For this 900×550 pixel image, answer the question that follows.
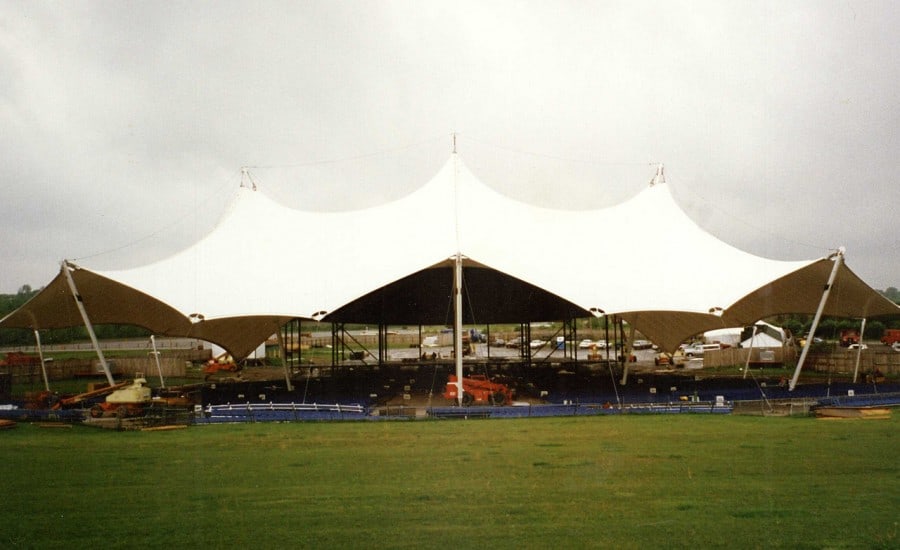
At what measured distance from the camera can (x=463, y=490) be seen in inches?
272

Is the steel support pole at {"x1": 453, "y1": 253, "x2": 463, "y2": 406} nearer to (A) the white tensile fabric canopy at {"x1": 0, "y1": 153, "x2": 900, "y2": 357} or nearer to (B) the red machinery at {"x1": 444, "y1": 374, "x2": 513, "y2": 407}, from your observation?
(A) the white tensile fabric canopy at {"x1": 0, "y1": 153, "x2": 900, "y2": 357}

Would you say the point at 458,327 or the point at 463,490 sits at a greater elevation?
the point at 458,327

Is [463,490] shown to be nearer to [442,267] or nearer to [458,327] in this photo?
[458,327]

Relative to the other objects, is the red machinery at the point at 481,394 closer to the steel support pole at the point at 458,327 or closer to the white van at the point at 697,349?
the steel support pole at the point at 458,327

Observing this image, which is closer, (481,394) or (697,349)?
(481,394)

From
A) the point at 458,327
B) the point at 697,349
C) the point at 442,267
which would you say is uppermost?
the point at 442,267

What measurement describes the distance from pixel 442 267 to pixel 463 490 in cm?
1249

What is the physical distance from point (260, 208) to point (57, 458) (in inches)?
537

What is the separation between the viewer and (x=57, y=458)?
916cm

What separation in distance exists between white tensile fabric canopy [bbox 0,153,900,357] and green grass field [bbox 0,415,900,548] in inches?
214

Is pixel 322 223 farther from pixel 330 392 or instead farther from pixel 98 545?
pixel 98 545

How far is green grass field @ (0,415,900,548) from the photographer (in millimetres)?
5469

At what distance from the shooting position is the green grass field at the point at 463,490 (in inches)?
215

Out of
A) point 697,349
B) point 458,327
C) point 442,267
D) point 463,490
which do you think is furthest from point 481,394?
point 697,349
